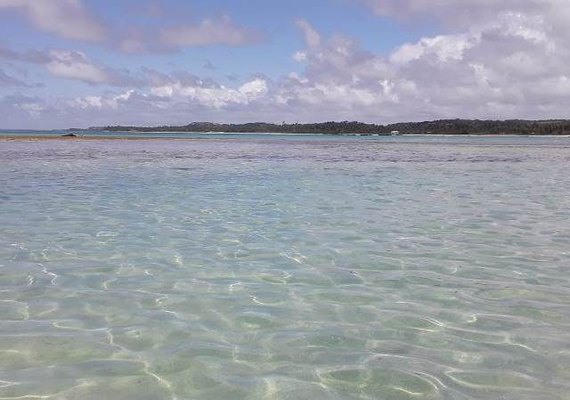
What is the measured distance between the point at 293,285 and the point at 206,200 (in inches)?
385

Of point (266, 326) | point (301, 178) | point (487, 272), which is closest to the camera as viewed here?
point (266, 326)

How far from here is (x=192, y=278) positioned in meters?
7.87

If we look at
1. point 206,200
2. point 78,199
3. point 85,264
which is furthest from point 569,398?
point 78,199

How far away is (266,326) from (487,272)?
12.8ft

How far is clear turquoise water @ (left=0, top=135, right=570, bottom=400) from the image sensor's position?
15.5ft

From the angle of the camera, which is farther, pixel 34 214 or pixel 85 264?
pixel 34 214

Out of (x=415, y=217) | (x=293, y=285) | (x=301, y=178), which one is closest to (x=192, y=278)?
(x=293, y=285)

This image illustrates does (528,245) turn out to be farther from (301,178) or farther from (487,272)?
(301,178)

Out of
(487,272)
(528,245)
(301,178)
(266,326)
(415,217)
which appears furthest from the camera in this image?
(301,178)

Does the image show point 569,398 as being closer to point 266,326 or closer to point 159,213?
point 266,326

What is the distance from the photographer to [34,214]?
1350cm

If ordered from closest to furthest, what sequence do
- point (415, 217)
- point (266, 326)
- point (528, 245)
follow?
1. point (266, 326)
2. point (528, 245)
3. point (415, 217)

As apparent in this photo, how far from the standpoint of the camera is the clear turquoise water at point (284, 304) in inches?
187

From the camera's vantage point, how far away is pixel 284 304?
674cm
